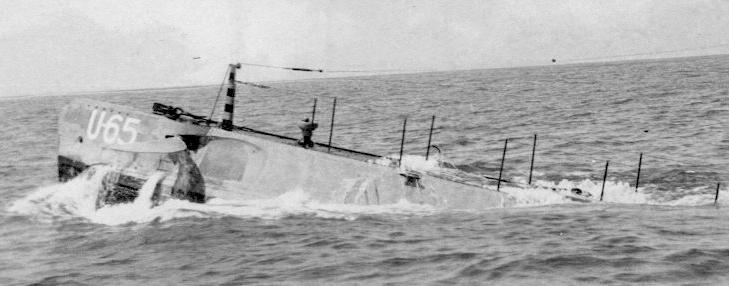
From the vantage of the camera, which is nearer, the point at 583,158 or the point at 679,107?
the point at 583,158

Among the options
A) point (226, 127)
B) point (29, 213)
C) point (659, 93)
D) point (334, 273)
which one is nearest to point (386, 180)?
point (226, 127)

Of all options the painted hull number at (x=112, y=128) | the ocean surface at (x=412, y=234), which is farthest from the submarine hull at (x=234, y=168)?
the ocean surface at (x=412, y=234)

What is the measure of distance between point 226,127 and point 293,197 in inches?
126

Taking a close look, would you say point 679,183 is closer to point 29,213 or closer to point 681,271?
point 681,271

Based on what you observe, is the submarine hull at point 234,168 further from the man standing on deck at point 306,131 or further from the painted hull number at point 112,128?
the man standing on deck at point 306,131

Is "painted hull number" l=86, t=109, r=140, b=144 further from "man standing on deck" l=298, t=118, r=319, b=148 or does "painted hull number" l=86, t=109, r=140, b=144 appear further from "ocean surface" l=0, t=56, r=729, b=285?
"man standing on deck" l=298, t=118, r=319, b=148

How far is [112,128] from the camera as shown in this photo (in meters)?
21.1

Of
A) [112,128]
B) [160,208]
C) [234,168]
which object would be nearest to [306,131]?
[234,168]

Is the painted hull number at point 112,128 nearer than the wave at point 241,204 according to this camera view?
No

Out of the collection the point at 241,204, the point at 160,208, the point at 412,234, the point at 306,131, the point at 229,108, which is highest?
the point at 229,108

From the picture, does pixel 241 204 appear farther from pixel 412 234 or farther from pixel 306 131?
pixel 412 234

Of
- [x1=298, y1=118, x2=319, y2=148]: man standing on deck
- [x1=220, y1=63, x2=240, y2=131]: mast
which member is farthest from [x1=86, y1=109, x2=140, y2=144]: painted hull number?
[x1=298, y1=118, x2=319, y2=148]: man standing on deck

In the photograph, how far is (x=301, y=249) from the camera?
14.6 m

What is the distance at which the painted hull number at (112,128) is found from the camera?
2084 centimetres
